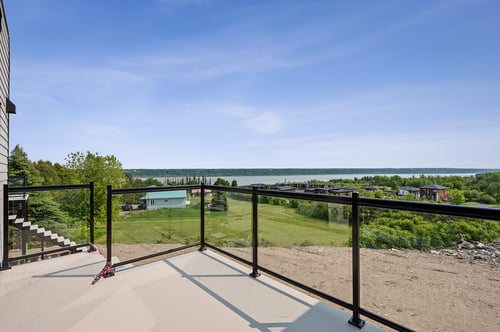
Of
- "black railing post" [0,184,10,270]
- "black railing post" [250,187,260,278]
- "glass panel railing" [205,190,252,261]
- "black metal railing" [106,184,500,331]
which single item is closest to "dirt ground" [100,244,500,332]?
"black metal railing" [106,184,500,331]

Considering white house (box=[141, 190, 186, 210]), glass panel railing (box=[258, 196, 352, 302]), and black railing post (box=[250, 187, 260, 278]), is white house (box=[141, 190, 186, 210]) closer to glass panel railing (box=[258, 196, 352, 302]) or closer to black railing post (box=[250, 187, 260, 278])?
black railing post (box=[250, 187, 260, 278])

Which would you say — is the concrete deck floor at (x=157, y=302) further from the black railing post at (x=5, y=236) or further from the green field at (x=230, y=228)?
the green field at (x=230, y=228)

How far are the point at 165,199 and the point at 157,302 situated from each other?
1.97m

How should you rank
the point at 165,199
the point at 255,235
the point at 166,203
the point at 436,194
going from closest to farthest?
1. the point at 255,235
2. the point at 165,199
3. the point at 166,203
4. the point at 436,194

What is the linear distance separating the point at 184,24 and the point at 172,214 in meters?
6.73

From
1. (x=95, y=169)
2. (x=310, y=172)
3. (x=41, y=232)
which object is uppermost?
(x=95, y=169)

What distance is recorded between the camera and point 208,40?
8969 mm

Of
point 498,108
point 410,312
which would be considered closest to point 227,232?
point 410,312

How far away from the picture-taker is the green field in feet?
Result: 9.67

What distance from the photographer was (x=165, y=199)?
4.02m

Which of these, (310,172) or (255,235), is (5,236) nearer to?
(255,235)

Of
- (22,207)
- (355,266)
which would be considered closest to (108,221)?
(355,266)

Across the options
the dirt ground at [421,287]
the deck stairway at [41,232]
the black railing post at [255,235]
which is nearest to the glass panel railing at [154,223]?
the deck stairway at [41,232]

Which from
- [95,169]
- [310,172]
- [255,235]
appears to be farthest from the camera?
[310,172]
